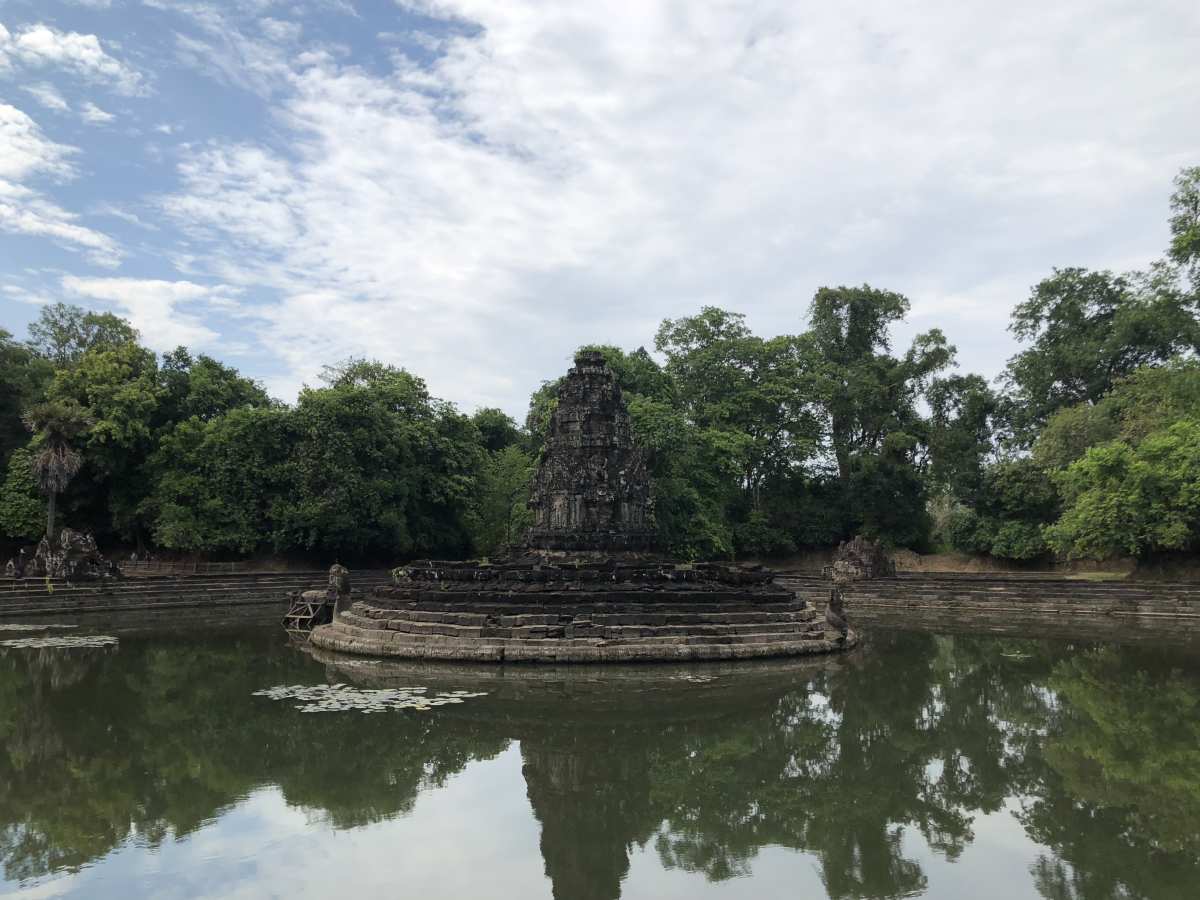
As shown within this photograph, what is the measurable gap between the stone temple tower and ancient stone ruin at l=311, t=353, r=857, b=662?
0.24 ft

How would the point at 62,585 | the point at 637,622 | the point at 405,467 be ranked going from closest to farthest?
the point at 637,622 < the point at 62,585 < the point at 405,467

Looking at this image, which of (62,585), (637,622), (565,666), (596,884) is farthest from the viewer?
(62,585)

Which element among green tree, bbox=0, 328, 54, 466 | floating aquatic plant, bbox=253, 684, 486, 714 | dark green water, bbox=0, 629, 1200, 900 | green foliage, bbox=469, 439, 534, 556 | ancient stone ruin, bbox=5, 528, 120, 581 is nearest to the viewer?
dark green water, bbox=0, 629, 1200, 900

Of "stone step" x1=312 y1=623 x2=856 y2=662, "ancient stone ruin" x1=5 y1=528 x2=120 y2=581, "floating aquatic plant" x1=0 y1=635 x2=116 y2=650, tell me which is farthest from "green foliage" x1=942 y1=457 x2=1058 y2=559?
"ancient stone ruin" x1=5 y1=528 x2=120 y2=581

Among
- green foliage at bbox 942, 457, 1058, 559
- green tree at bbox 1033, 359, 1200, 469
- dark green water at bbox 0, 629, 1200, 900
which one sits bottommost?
dark green water at bbox 0, 629, 1200, 900

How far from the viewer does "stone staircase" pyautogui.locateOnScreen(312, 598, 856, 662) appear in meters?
13.8

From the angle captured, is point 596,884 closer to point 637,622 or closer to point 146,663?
point 637,622

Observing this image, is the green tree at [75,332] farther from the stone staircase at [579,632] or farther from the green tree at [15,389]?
the stone staircase at [579,632]

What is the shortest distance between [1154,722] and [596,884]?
8391 millimetres

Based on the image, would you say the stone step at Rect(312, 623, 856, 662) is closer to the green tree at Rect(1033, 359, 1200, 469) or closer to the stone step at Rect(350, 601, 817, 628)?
the stone step at Rect(350, 601, 817, 628)

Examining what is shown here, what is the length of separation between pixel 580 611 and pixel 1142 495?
18.3 metres

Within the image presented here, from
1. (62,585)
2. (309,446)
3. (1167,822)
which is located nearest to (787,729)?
(1167,822)

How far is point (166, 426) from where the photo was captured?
30.8 meters

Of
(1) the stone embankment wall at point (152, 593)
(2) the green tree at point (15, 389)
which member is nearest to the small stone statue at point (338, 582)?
(1) the stone embankment wall at point (152, 593)
